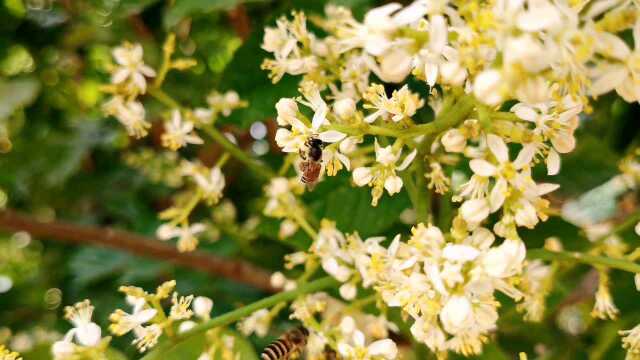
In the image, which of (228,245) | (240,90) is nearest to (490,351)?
(240,90)

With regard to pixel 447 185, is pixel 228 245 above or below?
below

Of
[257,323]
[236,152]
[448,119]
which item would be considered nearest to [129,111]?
[236,152]

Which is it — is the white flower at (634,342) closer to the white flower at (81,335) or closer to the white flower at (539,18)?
the white flower at (539,18)

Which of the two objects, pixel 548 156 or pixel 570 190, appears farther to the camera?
pixel 570 190

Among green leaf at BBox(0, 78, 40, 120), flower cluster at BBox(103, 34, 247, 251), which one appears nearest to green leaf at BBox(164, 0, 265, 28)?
flower cluster at BBox(103, 34, 247, 251)

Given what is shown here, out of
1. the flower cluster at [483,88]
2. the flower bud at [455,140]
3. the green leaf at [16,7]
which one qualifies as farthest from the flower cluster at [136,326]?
the green leaf at [16,7]

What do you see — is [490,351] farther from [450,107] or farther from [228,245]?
[228,245]

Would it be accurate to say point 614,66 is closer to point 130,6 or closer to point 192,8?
point 192,8
